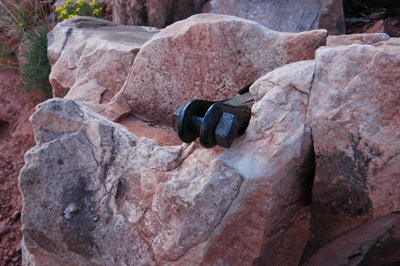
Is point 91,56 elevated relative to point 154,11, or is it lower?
lower

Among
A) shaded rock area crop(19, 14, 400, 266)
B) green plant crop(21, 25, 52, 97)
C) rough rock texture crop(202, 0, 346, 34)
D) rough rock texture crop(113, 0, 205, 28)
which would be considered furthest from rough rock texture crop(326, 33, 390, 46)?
green plant crop(21, 25, 52, 97)

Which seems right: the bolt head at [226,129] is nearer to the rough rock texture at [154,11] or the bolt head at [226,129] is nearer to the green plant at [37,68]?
the rough rock texture at [154,11]

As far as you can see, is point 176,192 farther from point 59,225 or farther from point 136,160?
point 59,225

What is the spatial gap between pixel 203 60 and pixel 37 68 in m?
3.56

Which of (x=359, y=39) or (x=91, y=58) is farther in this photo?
(x=91, y=58)

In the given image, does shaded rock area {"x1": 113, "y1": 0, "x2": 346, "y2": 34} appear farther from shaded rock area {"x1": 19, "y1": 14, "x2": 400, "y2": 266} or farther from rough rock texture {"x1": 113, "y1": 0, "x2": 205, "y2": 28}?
shaded rock area {"x1": 19, "y1": 14, "x2": 400, "y2": 266}

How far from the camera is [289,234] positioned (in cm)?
172

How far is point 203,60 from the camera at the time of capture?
232 centimetres

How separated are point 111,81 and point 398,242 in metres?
2.45

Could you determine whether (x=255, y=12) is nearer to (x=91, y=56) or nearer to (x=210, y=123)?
(x=91, y=56)

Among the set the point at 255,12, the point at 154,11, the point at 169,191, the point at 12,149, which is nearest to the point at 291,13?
the point at 255,12

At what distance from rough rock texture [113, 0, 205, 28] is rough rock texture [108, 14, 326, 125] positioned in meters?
1.98

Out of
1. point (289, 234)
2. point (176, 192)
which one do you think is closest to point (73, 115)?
point (176, 192)

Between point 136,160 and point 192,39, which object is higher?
point 192,39
